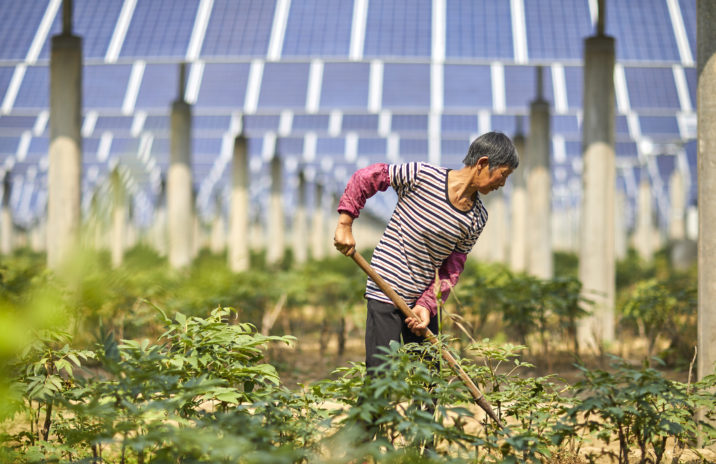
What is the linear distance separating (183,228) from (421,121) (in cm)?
926

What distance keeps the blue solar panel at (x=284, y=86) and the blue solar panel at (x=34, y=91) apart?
15.7 ft

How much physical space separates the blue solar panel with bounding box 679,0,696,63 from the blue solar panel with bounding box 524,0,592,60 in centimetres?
163

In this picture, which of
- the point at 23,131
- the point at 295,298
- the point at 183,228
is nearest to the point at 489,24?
the point at 295,298

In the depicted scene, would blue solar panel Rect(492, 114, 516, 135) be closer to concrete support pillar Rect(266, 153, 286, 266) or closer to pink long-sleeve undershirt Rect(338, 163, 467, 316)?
concrete support pillar Rect(266, 153, 286, 266)

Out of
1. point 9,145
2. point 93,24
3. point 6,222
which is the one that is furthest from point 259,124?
point 6,222

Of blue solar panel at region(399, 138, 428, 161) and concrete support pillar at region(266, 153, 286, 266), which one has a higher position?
blue solar panel at region(399, 138, 428, 161)

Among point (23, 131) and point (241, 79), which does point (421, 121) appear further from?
point (23, 131)

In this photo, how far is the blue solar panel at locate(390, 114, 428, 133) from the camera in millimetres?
20680

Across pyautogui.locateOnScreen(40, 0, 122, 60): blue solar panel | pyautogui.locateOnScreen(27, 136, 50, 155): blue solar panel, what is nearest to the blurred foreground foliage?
pyautogui.locateOnScreen(40, 0, 122, 60): blue solar panel

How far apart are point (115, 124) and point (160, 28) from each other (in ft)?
33.1

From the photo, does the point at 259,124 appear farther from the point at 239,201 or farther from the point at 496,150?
the point at 496,150

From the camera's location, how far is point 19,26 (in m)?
11.9

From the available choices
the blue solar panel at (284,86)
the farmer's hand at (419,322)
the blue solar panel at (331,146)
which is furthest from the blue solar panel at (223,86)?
the farmer's hand at (419,322)

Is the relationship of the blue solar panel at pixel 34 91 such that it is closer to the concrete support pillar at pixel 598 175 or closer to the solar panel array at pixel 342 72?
the solar panel array at pixel 342 72
